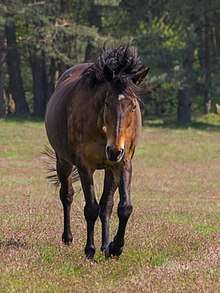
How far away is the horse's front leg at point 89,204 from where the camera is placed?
28.8 ft

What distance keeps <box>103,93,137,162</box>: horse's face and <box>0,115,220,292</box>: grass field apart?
124 centimetres

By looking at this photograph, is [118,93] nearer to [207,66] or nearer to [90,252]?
[90,252]

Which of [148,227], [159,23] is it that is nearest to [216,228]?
[148,227]

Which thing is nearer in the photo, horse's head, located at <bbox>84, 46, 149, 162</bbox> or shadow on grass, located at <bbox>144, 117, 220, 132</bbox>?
horse's head, located at <bbox>84, 46, 149, 162</bbox>

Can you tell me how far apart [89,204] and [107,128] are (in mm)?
1278

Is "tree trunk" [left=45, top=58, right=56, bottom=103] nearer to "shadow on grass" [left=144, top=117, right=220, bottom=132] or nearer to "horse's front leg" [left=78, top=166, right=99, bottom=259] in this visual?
"shadow on grass" [left=144, top=117, right=220, bottom=132]

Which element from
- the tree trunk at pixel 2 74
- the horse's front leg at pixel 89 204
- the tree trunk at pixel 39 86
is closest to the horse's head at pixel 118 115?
the horse's front leg at pixel 89 204

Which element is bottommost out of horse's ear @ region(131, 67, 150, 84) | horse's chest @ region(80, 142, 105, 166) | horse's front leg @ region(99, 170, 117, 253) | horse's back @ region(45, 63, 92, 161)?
horse's front leg @ region(99, 170, 117, 253)

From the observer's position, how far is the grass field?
7.11 m

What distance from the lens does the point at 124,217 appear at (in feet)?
28.2

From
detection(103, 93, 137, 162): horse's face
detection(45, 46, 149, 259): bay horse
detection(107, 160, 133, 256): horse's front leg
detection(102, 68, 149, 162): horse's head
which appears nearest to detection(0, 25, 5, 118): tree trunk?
detection(45, 46, 149, 259): bay horse

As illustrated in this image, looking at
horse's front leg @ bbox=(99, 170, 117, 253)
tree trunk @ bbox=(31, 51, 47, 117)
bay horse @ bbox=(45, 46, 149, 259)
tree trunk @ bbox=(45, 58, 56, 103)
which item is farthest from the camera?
tree trunk @ bbox=(45, 58, 56, 103)

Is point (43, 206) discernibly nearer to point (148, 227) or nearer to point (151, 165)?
point (148, 227)

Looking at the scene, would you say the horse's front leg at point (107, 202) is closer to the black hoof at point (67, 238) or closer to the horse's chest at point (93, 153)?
the horse's chest at point (93, 153)
